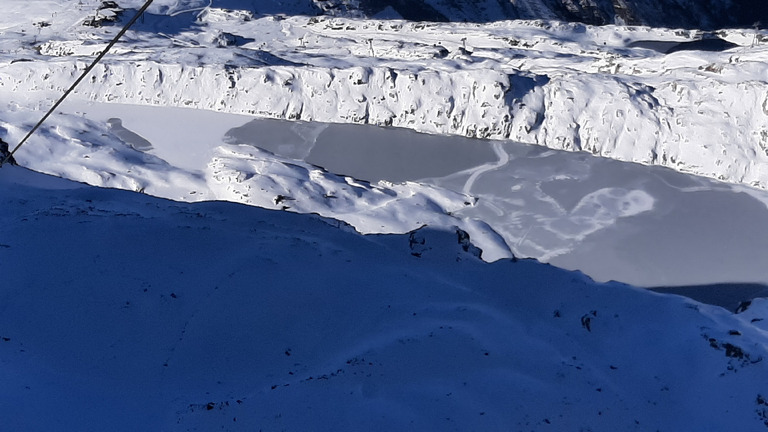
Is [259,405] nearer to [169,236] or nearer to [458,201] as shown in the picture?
[169,236]

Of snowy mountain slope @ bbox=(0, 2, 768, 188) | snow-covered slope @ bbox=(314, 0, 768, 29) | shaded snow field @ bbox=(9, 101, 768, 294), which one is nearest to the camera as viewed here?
shaded snow field @ bbox=(9, 101, 768, 294)

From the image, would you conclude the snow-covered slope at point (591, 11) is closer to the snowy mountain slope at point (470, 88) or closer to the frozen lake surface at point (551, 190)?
the snowy mountain slope at point (470, 88)

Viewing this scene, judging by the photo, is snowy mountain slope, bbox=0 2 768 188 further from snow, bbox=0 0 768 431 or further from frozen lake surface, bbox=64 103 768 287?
frozen lake surface, bbox=64 103 768 287

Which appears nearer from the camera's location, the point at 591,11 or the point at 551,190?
the point at 551,190

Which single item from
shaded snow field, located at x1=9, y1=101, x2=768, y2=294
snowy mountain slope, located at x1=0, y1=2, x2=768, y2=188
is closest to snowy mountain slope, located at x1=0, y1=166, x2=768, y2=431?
shaded snow field, located at x1=9, y1=101, x2=768, y2=294

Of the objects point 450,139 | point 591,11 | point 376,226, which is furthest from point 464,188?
point 591,11

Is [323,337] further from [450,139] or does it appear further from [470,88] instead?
[470,88]
